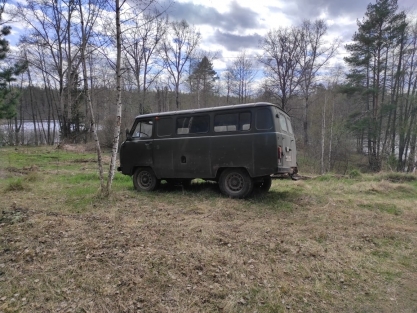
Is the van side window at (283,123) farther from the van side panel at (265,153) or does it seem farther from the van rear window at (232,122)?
the van rear window at (232,122)

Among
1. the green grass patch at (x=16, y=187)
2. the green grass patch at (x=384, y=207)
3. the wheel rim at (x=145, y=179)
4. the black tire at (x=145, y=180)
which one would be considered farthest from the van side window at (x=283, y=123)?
the green grass patch at (x=16, y=187)

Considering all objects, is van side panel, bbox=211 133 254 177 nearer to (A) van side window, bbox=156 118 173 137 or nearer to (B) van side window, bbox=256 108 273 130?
(B) van side window, bbox=256 108 273 130

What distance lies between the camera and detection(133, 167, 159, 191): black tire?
7527mm

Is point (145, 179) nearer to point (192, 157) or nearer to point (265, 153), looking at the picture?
point (192, 157)

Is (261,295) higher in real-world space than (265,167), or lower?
lower

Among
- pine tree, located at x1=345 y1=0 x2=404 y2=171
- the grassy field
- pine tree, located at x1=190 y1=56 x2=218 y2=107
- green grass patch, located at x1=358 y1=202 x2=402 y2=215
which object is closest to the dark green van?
the grassy field

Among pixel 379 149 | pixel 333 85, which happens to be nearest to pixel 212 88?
pixel 333 85

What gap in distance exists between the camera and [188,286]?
2793mm

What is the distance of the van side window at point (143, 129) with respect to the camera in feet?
24.3

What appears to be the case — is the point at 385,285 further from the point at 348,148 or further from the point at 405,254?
the point at 348,148

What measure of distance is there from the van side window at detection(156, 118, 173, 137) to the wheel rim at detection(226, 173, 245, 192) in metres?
2.11

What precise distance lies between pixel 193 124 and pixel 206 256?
13.4 ft

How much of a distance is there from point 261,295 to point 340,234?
2.40m

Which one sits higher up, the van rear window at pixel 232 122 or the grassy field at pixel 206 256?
the van rear window at pixel 232 122
